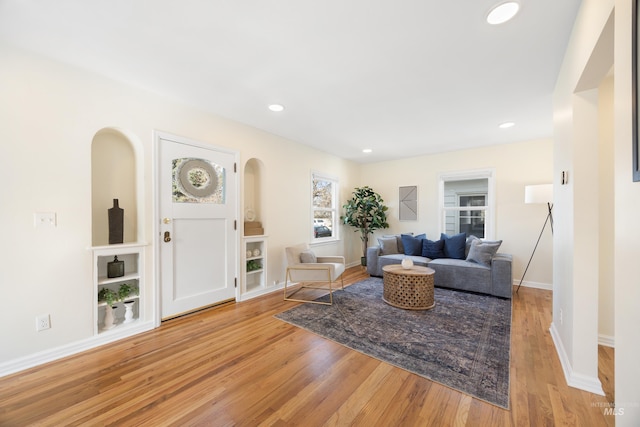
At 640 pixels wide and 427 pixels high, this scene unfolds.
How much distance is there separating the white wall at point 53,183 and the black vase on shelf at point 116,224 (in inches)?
7.3

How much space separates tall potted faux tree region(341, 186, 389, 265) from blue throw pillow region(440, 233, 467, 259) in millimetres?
1432

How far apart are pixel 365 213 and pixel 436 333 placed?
3200mm

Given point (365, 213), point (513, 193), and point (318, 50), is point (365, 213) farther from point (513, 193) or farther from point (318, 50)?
point (318, 50)

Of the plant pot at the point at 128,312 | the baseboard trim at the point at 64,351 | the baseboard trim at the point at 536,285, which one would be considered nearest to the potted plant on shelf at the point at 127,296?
the plant pot at the point at 128,312

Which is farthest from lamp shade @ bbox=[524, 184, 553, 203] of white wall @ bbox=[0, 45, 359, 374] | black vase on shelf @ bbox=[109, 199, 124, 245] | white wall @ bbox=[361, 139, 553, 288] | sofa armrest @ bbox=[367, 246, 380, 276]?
black vase on shelf @ bbox=[109, 199, 124, 245]

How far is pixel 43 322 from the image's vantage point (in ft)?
6.66

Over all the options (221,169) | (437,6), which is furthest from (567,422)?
(221,169)

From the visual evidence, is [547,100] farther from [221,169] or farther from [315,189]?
[221,169]

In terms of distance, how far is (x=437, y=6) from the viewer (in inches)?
A: 60.5

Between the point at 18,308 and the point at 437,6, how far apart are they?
3684 millimetres

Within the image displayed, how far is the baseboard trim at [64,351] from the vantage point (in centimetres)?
188

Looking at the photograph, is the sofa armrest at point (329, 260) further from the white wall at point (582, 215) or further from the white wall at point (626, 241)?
the white wall at point (626, 241)

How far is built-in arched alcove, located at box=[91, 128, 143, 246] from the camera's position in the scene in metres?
2.54

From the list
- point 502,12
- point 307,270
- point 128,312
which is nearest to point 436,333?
point 307,270
